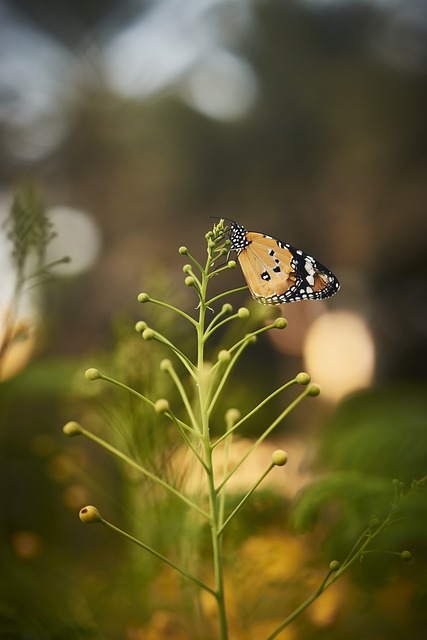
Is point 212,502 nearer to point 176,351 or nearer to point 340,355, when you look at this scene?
point 176,351

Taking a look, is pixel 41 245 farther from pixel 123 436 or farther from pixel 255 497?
pixel 255 497

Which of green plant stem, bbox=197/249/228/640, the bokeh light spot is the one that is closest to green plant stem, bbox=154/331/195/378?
green plant stem, bbox=197/249/228/640

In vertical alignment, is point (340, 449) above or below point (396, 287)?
below

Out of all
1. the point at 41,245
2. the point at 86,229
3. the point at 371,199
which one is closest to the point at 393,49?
the point at 371,199

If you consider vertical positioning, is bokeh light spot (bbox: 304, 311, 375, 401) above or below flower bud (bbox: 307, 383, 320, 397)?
above

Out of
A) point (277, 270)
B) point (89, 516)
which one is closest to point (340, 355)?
point (277, 270)

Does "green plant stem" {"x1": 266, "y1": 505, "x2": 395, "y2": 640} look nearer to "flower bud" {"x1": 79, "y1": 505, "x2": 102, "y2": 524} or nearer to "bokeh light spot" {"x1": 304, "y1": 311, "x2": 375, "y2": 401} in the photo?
"flower bud" {"x1": 79, "y1": 505, "x2": 102, "y2": 524}

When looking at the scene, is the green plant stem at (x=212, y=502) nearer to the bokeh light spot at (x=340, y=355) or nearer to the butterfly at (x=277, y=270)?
the butterfly at (x=277, y=270)
